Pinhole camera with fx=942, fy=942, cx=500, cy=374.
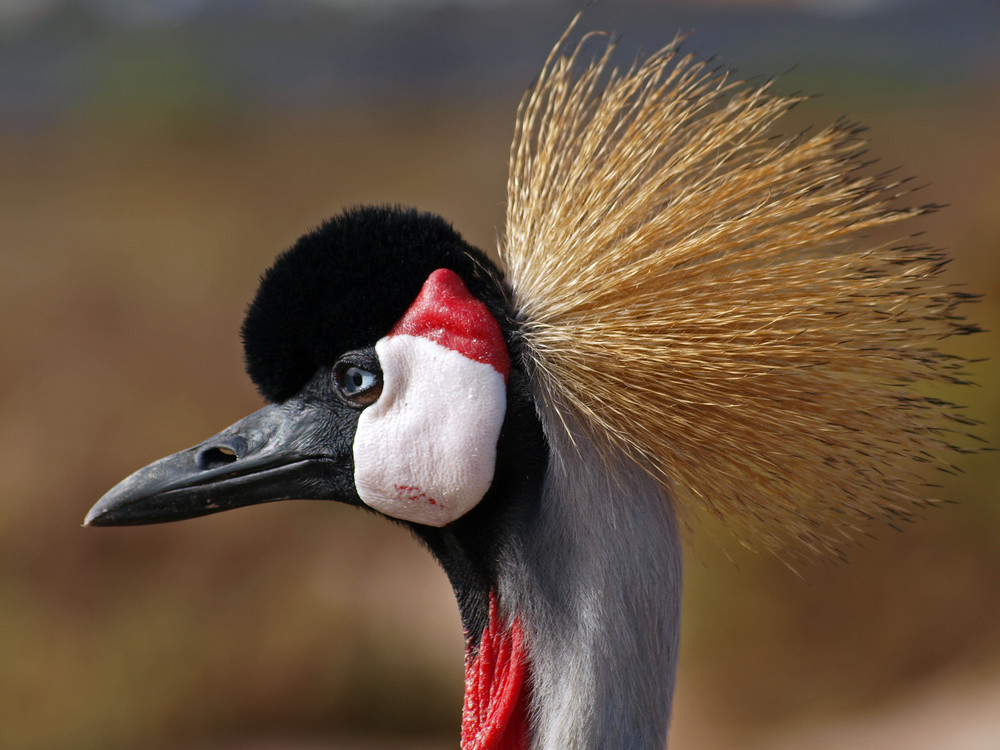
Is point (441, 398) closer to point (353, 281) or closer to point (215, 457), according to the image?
point (353, 281)

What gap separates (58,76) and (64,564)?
7429 millimetres

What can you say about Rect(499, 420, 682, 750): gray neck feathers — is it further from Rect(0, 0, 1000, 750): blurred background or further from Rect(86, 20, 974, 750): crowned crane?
Rect(0, 0, 1000, 750): blurred background

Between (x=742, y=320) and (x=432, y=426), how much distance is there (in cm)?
39

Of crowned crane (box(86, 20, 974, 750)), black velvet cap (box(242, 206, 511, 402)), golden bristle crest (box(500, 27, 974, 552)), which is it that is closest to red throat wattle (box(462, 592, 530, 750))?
crowned crane (box(86, 20, 974, 750))

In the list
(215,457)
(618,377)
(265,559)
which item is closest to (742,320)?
(618,377)

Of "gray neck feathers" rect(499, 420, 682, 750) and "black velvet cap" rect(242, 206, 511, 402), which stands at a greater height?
"black velvet cap" rect(242, 206, 511, 402)

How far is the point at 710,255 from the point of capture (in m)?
1.15

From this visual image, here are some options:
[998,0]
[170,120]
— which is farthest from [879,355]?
[998,0]

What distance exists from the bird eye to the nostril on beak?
0.64ft

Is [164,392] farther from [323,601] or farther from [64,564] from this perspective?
[323,601]

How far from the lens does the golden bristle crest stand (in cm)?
110

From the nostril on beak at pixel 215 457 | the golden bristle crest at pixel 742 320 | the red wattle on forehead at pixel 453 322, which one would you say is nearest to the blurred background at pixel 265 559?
the golden bristle crest at pixel 742 320

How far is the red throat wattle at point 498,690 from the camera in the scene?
1208mm

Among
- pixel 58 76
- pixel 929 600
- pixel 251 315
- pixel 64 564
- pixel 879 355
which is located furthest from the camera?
pixel 58 76
